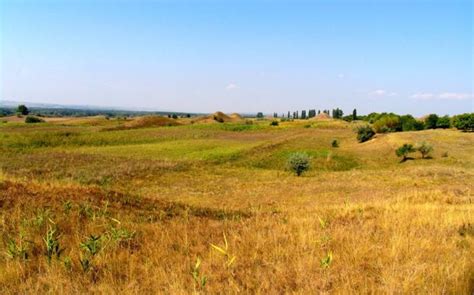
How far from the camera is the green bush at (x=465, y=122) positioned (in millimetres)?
73312

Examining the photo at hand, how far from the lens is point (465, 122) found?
74438 mm

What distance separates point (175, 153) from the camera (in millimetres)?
54469

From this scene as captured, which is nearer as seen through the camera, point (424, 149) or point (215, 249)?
point (215, 249)

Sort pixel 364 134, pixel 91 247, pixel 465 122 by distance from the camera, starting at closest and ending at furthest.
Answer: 1. pixel 91 247
2. pixel 364 134
3. pixel 465 122

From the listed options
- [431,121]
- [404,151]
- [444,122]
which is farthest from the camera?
[431,121]

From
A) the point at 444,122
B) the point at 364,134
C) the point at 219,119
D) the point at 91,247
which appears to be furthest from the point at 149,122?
the point at 91,247

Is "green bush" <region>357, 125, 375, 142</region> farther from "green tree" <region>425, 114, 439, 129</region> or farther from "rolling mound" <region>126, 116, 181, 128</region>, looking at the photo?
"rolling mound" <region>126, 116, 181, 128</region>

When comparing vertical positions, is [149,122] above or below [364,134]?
above

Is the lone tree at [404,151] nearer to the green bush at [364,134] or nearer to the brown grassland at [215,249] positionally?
Answer: the green bush at [364,134]

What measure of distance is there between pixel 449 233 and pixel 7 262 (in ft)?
25.8

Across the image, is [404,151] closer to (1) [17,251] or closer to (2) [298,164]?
(2) [298,164]

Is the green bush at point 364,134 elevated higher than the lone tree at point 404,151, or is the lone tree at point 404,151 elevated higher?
the green bush at point 364,134

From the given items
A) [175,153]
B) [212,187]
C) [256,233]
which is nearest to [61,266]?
[256,233]

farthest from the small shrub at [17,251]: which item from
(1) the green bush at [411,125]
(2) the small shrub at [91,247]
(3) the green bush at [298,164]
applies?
(1) the green bush at [411,125]
